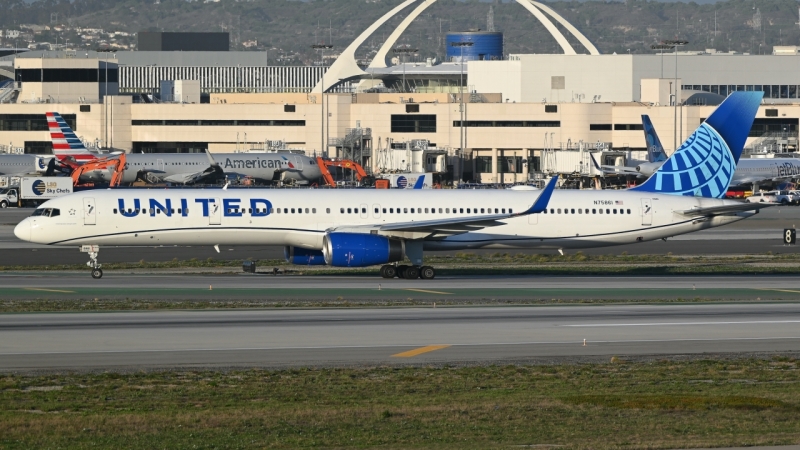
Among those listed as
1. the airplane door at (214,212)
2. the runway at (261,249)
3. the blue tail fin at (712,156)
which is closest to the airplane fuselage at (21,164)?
the runway at (261,249)

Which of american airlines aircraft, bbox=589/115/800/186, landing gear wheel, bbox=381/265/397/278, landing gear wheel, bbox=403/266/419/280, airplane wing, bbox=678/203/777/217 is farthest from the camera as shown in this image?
american airlines aircraft, bbox=589/115/800/186

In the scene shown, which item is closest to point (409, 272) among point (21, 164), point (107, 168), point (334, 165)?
point (107, 168)

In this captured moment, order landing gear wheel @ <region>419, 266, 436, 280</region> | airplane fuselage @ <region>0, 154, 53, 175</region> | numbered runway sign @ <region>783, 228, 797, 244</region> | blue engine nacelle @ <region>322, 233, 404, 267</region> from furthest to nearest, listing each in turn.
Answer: airplane fuselage @ <region>0, 154, 53, 175</region>, numbered runway sign @ <region>783, 228, 797, 244</region>, landing gear wheel @ <region>419, 266, 436, 280</region>, blue engine nacelle @ <region>322, 233, 404, 267</region>

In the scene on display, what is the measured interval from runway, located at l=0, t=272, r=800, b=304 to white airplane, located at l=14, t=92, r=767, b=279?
1.44 metres

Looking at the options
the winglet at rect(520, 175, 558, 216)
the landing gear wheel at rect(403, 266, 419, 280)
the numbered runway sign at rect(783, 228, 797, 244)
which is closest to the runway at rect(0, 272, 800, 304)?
the landing gear wheel at rect(403, 266, 419, 280)

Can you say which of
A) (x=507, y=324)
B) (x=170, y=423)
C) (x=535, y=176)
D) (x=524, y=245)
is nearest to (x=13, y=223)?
(x=524, y=245)

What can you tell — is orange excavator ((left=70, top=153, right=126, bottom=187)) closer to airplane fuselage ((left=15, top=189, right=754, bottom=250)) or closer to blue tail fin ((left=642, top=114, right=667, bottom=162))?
blue tail fin ((left=642, top=114, right=667, bottom=162))

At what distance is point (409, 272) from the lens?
4838cm

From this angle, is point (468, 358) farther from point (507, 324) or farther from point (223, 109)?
point (223, 109)

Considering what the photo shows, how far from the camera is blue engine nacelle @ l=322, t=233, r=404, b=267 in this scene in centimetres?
4606

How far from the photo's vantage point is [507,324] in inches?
1371

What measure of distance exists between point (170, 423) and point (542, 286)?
2627 cm

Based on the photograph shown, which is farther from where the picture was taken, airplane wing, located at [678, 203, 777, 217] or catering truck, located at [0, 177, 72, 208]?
catering truck, located at [0, 177, 72, 208]

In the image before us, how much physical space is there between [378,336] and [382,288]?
1211 centimetres
